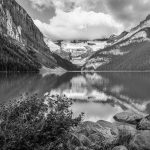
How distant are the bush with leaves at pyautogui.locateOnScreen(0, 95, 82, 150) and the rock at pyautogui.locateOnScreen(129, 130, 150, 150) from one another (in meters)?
5.81

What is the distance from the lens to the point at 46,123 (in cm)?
1152

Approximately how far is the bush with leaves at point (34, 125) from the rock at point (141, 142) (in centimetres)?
581

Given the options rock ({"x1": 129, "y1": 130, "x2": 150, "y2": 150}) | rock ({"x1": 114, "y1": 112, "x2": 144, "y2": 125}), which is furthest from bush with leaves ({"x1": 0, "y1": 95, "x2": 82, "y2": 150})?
rock ({"x1": 114, "y1": 112, "x2": 144, "y2": 125})

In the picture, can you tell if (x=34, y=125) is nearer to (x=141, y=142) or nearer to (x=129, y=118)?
(x=141, y=142)

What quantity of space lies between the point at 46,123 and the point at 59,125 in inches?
26.4

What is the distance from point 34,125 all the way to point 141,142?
28.2 ft

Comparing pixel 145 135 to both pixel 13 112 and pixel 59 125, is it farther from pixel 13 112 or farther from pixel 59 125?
pixel 13 112

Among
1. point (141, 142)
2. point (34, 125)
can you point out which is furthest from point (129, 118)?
point (34, 125)

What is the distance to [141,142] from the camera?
16312 millimetres

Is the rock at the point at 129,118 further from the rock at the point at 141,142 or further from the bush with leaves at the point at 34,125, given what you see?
the bush with leaves at the point at 34,125

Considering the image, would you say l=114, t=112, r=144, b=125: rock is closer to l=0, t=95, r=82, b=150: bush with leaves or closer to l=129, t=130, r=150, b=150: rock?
l=129, t=130, r=150, b=150: rock

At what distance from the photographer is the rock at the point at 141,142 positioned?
1603 centimetres

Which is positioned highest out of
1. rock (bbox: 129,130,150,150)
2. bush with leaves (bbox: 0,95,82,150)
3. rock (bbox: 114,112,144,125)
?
bush with leaves (bbox: 0,95,82,150)

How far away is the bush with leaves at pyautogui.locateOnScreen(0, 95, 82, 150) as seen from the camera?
10445 millimetres
